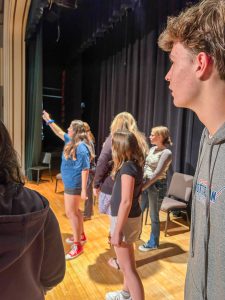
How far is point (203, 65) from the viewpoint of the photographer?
651mm

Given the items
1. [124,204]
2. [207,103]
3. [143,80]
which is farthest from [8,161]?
[143,80]

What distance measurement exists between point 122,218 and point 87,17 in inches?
193

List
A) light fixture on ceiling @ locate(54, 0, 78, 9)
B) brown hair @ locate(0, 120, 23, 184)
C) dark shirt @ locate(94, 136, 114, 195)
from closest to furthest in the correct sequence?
1. brown hair @ locate(0, 120, 23, 184)
2. dark shirt @ locate(94, 136, 114, 195)
3. light fixture on ceiling @ locate(54, 0, 78, 9)

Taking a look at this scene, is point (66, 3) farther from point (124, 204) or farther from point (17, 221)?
point (17, 221)

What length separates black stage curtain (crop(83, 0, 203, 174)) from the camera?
4262 millimetres

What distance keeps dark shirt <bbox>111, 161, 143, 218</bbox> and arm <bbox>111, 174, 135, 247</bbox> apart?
5 cm

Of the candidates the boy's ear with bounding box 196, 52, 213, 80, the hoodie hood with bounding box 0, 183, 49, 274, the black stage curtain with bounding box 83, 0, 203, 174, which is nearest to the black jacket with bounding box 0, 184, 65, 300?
the hoodie hood with bounding box 0, 183, 49, 274

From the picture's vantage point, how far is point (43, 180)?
673cm

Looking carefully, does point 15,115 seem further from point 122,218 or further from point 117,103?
point 122,218

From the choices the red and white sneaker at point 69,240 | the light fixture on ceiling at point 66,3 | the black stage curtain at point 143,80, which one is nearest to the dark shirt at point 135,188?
the red and white sneaker at point 69,240

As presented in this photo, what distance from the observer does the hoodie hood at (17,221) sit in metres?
0.77

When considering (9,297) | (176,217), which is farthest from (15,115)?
(9,297)

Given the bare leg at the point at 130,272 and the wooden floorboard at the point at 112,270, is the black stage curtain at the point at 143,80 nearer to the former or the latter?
the wooden floorboard at the point at 112,270

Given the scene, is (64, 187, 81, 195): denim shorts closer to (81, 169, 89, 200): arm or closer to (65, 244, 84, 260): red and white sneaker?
(81, 169, 89, 200): arm
